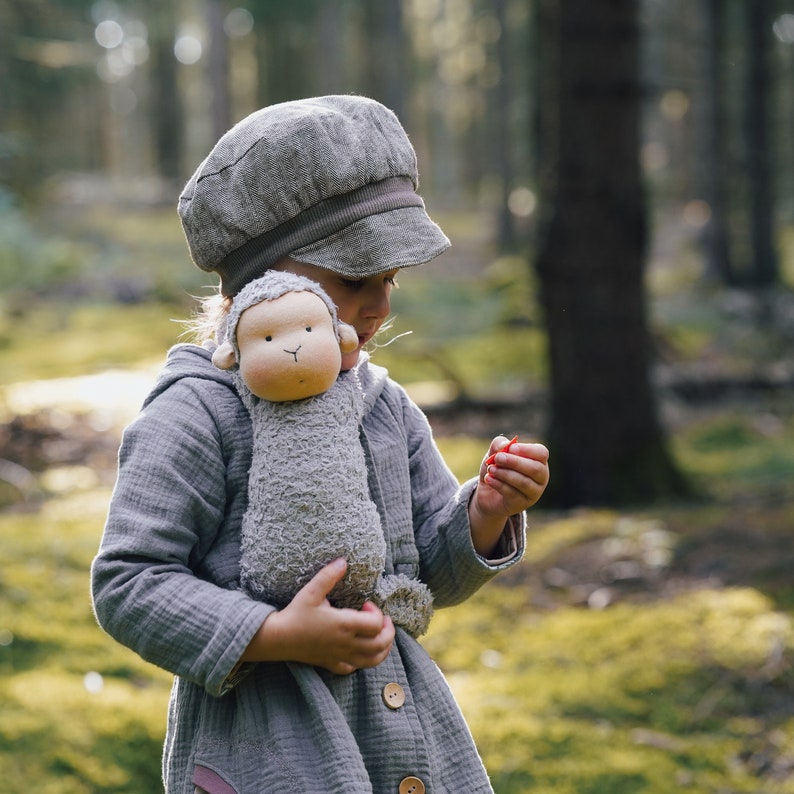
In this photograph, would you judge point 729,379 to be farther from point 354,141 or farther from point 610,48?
point 354,141

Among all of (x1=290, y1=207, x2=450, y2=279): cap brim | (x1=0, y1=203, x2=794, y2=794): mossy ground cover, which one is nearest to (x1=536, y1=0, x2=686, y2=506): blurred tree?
(x1=0, y1=203, x2=794, y2=794): mossy ground cover

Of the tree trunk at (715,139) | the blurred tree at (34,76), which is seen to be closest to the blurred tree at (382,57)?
the blurred tree at (34,76)

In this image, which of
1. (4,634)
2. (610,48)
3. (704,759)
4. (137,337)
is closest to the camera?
(704,759)

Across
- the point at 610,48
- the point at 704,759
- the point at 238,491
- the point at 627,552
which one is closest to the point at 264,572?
the point at 238,491

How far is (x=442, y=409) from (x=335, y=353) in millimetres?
6459

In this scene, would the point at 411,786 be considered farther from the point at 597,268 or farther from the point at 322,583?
the point at 597,268

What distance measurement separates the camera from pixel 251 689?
1.82 meters

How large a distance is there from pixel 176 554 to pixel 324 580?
0.25 m

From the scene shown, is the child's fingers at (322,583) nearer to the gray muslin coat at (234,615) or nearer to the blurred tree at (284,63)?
the gray muslin coat at (234,615)

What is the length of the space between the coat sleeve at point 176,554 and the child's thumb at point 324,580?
3.0 inches

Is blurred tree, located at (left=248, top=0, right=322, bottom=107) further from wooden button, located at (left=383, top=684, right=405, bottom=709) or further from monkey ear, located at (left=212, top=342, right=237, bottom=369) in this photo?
wooden button, located at (left=383, top=684, right=405, bottom=709)

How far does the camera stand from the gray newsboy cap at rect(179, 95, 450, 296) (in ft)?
5.87

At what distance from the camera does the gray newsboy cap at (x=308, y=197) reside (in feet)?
5.87

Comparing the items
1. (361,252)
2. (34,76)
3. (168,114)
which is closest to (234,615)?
(361,252)
